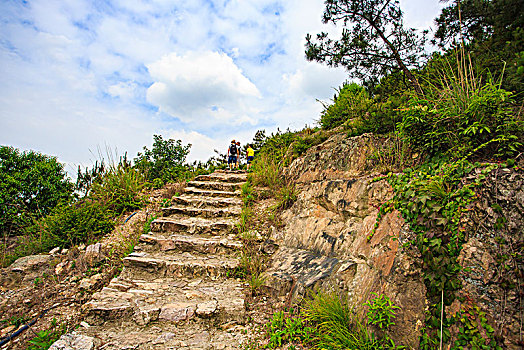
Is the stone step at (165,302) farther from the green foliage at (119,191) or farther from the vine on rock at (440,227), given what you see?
the green foliage at (119,191)

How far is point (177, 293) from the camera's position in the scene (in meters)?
3.30

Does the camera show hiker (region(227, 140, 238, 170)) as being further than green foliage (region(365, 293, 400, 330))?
Yes

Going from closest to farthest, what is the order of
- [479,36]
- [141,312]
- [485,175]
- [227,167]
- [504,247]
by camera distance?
[504,247] < [485,175] < [141,312] < [479,36] < [227,167]

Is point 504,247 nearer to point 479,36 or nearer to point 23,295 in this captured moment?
point 23,295

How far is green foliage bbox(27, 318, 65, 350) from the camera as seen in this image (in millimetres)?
2437

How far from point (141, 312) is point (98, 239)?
7.81 feet

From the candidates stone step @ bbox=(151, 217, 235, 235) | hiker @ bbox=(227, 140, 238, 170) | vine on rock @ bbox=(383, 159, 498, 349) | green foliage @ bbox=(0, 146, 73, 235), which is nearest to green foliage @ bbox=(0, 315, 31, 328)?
stone step @ bbox=(151, 217, 235, 235)

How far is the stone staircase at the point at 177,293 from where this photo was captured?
8.71 feet

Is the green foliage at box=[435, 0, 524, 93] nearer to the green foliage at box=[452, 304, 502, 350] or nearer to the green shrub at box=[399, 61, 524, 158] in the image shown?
the green shrub at box=[399, 61, 524, 158]

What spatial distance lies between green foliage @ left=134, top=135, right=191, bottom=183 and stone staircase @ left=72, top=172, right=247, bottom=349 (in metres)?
3.01

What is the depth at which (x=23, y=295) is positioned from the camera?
11.0 ft

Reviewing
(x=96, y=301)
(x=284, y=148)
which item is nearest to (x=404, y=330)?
(x=96, y=301)

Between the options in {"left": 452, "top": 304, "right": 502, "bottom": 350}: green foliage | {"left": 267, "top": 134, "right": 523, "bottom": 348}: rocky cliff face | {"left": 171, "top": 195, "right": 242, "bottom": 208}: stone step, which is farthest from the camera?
{"left": 171, "top": 195, "right": 242, "bottom": 208}: stone step

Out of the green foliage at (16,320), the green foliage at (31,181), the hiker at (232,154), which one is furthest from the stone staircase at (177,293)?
the green foliage at (31,181)
